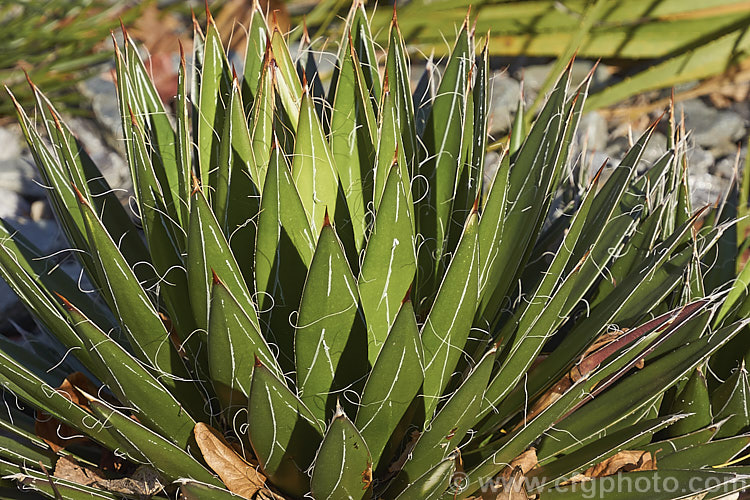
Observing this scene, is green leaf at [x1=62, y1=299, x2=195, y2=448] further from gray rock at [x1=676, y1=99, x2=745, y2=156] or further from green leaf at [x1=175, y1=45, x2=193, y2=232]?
gray rock at [x1=676, y1=99, x2=745, y2=156]

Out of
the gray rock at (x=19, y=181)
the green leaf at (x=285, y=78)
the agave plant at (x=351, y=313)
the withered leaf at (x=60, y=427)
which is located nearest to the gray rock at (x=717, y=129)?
the agave plant at (x=351, y=313)

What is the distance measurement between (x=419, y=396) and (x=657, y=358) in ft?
1.58

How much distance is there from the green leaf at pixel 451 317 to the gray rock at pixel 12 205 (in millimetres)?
2553

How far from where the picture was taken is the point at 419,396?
3.91 ft

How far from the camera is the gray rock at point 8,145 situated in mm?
3584

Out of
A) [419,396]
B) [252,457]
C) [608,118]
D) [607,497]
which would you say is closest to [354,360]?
[419,396]

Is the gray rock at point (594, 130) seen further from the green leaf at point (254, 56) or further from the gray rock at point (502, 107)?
the green leaf at point (254, 56)

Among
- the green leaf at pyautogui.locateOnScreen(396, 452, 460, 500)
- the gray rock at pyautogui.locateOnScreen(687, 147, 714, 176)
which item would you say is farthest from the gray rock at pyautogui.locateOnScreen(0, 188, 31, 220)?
the gray rock at pyautogui.locateOnScreen(687, 147, 714, 176)

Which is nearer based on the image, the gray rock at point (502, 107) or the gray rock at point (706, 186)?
the gray rock at point (706, 186)

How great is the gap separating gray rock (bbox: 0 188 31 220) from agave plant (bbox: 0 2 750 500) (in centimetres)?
184

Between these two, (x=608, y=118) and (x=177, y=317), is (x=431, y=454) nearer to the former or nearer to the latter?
(x=177, y=317)

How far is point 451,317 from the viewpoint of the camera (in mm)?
1124

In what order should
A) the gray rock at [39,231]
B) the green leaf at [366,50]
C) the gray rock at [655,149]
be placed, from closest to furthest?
the green leaf at [366,50] < the gray rock at [39,231] < the gray rock at [655,149]

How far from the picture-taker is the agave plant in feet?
3.59
